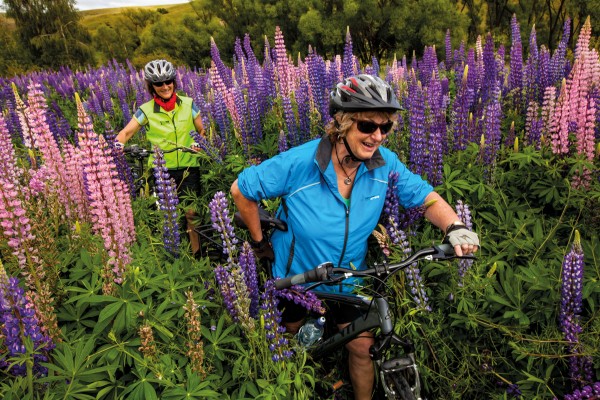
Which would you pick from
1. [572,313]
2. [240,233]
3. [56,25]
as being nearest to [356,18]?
[240,233]

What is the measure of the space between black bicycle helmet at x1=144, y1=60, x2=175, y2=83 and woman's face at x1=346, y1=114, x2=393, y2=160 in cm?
303

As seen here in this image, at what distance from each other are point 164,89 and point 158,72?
0.21 meters

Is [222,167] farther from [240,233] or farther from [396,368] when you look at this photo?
[396,368]

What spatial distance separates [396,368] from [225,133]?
12.7 ft

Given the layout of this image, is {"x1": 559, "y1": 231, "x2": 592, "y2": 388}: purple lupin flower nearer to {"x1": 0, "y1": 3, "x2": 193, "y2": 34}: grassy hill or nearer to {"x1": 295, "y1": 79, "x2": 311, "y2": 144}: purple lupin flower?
{"x1": 295, "y1": 79, "x2": 311, "y2": 144}: purple lupin flower

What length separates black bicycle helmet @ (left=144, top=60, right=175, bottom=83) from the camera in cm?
484

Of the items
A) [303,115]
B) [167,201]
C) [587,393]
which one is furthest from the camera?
[303,115]

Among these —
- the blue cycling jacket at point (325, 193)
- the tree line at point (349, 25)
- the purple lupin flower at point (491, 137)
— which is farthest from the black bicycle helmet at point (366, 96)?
the tree line at point (349, 25)

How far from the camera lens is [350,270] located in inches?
84.4

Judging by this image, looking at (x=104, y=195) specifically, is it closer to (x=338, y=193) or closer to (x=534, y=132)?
(x=338, y=193)

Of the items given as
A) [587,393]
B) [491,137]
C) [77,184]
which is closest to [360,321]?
[587,393]

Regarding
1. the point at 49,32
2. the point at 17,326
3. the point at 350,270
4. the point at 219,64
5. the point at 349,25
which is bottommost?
the point at 17,326

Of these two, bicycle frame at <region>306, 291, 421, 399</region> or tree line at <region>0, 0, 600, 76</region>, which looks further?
tree line at <region>0, 0, 600, 76</region>

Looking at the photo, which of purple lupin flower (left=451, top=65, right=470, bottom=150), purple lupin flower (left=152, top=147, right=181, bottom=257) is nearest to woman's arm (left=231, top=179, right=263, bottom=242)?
purple lupin flower (left=152, top=147, right=181, bottom=257)
